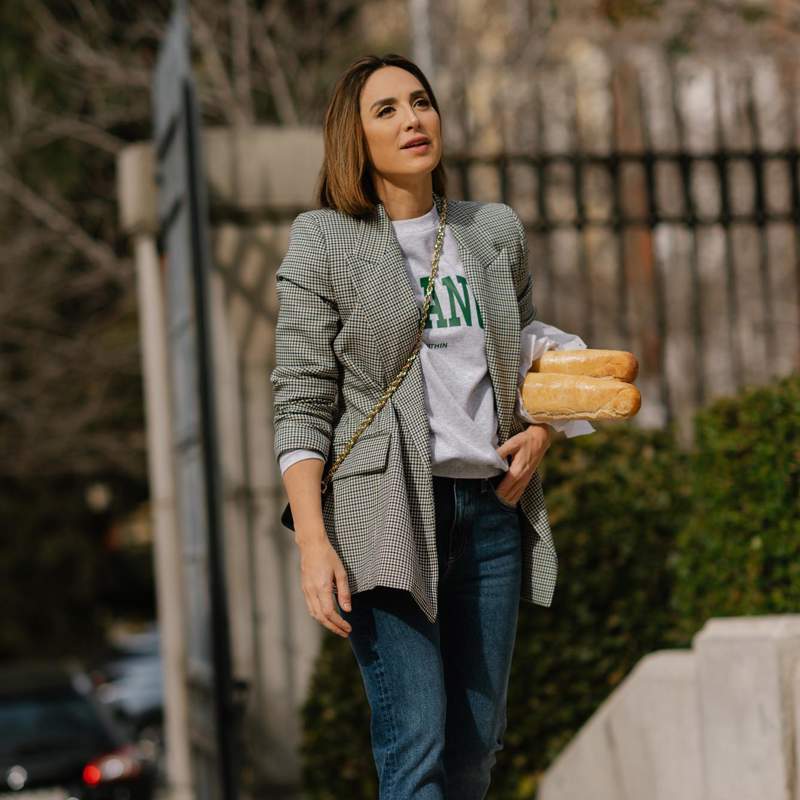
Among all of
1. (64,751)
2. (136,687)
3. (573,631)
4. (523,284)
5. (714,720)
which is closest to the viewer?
(523,284)

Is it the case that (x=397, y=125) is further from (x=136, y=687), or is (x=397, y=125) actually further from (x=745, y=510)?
(x=136, y=687)

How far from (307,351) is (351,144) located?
1.44 feet

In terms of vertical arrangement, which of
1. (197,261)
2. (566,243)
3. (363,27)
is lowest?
(197,261)

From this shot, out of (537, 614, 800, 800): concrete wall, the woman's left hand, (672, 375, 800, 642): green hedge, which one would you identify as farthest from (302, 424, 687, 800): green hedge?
the woman's left hand

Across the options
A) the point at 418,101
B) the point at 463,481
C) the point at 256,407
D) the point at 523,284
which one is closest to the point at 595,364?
the point at 523,284

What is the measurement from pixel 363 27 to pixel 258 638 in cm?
1140

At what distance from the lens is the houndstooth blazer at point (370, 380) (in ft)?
9.84

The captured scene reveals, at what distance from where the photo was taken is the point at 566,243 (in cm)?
2017

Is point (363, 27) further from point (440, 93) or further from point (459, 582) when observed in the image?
point (459, 582)

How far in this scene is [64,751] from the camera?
9578mm

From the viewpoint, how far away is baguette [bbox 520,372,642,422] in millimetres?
3162

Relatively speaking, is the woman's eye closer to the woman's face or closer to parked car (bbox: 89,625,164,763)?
the woman's face

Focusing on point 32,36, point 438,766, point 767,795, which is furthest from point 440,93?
point 438,766

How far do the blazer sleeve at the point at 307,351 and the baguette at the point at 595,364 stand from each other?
18.8 inches
